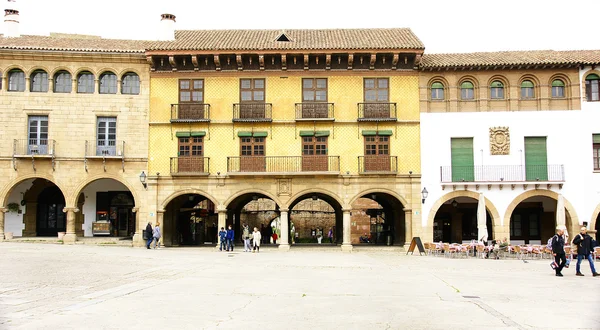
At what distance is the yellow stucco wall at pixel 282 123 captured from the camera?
30.2m

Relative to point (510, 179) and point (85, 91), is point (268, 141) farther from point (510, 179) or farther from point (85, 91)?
point (510, 179)

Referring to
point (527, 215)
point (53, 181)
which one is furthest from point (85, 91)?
point (527, 215)

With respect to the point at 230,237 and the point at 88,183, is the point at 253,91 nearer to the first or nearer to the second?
the point at 230,237

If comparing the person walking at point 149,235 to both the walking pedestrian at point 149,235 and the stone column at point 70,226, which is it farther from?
the stone column at point 70,226

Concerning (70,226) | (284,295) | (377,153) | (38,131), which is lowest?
(284,295)

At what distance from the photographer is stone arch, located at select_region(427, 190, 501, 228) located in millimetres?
29703

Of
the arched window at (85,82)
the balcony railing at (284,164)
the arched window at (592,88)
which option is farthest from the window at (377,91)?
the arched window at (85,82)

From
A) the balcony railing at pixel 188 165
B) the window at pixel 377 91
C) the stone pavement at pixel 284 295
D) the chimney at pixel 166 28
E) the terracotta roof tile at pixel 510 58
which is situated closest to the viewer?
the stone pavement at pixel 284 295

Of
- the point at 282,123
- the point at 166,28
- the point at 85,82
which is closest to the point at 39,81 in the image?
the point at 85,82

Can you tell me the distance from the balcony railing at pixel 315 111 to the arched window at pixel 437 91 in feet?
16.5

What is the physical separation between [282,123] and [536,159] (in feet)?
40.5

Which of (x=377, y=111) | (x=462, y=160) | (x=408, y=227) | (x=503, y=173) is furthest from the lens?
(x=462, y=160)

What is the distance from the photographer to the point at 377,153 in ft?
99.2

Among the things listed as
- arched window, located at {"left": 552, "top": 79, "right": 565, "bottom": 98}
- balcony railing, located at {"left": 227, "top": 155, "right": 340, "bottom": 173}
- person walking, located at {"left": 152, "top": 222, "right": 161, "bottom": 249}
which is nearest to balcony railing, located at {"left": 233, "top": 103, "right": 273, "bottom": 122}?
balcony railing, located at {"left": 227, "top": 155, "right": 340, "bottom": 173}
